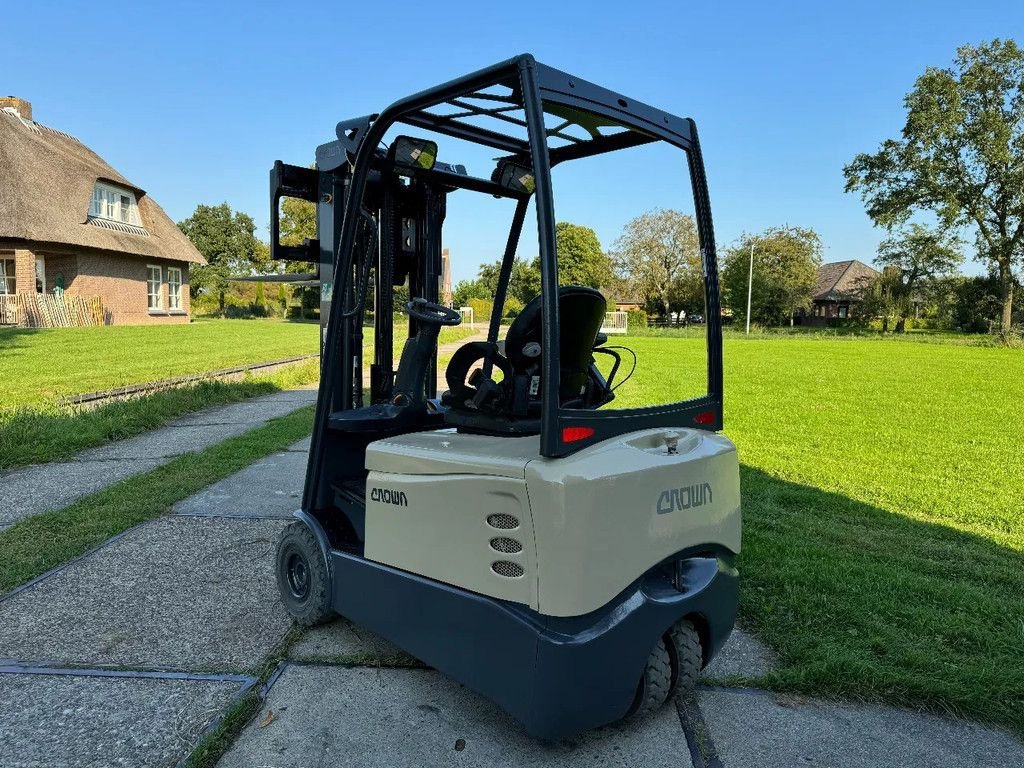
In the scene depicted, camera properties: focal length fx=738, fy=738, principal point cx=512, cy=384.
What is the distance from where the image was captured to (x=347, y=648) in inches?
137

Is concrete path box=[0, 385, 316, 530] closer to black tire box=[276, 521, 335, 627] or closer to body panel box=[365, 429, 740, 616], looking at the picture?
black tire box=[276, 521, 335, 627]

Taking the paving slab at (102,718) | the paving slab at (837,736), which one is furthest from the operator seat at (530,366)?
the paving slab at (102,718)

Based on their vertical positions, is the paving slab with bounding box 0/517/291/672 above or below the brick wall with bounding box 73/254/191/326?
below

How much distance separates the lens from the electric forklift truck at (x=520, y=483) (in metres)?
2.43

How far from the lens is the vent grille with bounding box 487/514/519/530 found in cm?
250

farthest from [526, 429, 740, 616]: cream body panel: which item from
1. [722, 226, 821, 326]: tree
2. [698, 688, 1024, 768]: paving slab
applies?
[722, 226, 821, 326]: tree

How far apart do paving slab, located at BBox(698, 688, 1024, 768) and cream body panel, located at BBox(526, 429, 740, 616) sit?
785mm

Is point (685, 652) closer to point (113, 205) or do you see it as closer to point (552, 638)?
point (552, 638)

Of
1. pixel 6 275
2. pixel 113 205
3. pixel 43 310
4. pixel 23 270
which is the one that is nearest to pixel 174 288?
pixel 113 205

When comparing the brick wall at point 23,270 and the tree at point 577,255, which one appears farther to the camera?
the brick wall at point 23,270

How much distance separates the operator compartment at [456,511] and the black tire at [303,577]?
425mm

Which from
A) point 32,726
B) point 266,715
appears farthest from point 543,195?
point 32,726

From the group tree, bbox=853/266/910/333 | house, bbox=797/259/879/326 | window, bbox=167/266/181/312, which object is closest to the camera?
window, bbox=167/266/181/312

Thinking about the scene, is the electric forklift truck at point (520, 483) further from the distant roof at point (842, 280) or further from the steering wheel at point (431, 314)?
the distant roof at point (842, 280)
